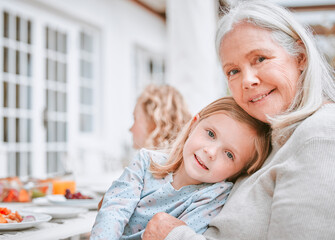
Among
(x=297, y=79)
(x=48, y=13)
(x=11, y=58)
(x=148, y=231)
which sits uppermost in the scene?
(x=48, y=13)

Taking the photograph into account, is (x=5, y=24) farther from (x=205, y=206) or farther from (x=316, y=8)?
(x=316, y=8)

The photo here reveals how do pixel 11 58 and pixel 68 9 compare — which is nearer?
pixel 11 58

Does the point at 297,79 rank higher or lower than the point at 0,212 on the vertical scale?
higher

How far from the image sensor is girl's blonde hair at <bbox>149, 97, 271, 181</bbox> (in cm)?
138

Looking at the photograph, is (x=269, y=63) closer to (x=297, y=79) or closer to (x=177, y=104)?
(x=297, y=79)

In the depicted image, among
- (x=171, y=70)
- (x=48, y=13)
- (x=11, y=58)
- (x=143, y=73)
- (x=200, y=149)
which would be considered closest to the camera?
(x=200, y=149)

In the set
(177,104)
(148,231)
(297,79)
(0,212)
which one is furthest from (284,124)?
(177,104)

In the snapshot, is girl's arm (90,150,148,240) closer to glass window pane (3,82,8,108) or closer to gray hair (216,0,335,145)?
gray hair (216,0,335,145)

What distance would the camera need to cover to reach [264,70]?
4.24 ft

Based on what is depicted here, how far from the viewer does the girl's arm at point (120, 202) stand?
4.29 feet

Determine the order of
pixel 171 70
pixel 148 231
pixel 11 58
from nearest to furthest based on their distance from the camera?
pixel 148 231 → pixel 171 70 → pixel 11 58

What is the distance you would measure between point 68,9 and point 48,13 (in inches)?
11.7

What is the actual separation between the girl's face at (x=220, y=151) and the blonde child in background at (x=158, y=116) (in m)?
0.89

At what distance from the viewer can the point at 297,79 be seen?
4.23 feet
